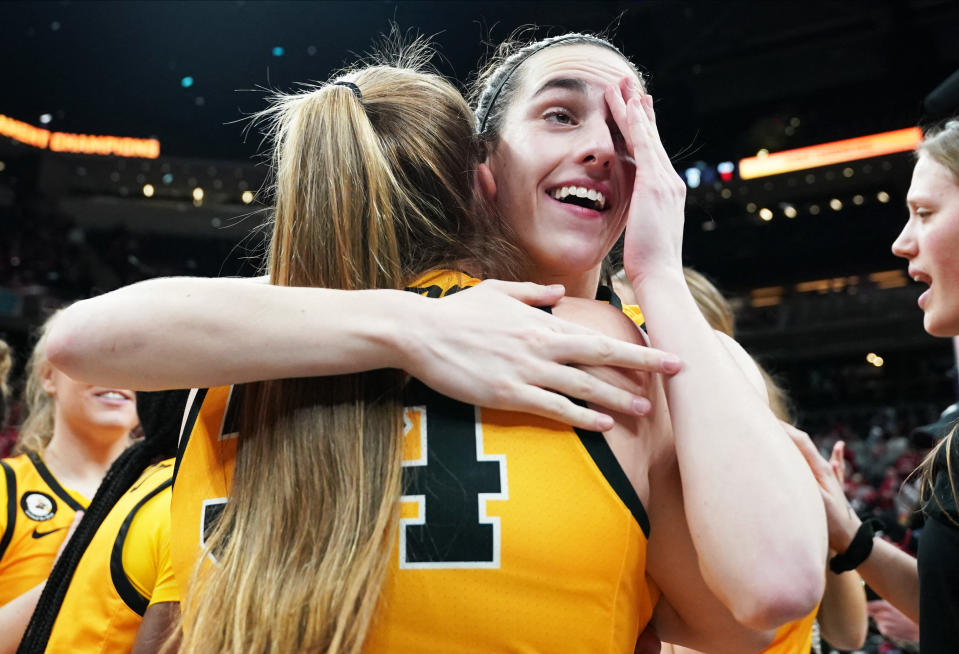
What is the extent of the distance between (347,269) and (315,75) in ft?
43.0

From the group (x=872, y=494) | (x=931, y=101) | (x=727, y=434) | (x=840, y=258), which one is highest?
(x=840, y=258)

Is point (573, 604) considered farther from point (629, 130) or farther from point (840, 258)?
point (840, 258)

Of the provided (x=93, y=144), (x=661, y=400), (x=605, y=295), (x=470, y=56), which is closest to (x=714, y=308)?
(x=605, y=295)

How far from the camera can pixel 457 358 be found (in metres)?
1.21

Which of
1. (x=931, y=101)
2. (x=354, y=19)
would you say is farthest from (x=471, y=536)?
(x=354, y=19)

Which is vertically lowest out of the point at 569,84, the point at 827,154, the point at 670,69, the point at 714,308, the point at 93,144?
the point at 569,84

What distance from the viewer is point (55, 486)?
3.38 m

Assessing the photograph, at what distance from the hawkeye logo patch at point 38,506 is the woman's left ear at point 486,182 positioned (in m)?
2.34

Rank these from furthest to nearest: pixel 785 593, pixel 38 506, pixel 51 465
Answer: pixel 51 465, pixel 38 506, pixel 785 593

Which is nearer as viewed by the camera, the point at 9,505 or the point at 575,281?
the point at 575,281

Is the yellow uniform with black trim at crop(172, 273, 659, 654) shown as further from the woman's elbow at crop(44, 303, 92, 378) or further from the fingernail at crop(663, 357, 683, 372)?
the woman's elbow at crop(44, 303, 92, 378)

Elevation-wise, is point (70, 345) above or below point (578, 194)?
below

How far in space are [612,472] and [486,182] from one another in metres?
0.71

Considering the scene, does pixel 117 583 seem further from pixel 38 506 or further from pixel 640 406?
pixel 38 506
